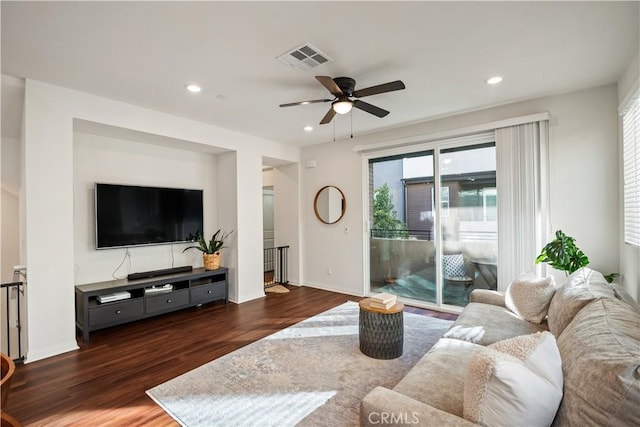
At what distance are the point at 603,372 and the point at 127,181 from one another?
4774mm

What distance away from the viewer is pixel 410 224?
4488 millimetres

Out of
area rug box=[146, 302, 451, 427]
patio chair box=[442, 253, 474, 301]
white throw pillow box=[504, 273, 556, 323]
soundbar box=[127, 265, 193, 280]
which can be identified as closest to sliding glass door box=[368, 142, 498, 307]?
patio chair box=[442, 253, 474, 301]

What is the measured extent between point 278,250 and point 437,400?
15.5ft

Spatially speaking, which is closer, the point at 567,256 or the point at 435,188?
the point at 567,256

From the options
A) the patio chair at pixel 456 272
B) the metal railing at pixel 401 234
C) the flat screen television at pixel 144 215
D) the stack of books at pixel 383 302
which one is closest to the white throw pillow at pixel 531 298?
the stack of books at pixel 383 302

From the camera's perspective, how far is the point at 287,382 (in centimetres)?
238

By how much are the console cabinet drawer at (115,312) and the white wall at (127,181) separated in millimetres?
637

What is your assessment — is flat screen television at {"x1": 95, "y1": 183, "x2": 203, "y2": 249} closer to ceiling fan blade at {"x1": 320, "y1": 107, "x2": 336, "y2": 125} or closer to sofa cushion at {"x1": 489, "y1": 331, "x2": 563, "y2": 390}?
ceiling fan blade at {"x1": 320, "y1": 107, "x2": 336, "y2": 125}

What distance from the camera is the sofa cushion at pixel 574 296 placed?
1.85 m

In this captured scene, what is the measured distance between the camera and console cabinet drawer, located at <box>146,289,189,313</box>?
12.2ft

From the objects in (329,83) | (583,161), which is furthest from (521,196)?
(329,83)

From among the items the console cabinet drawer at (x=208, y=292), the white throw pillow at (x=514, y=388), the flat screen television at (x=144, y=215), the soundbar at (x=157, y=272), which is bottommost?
the console cabinet drawer at (x=208, y=292)

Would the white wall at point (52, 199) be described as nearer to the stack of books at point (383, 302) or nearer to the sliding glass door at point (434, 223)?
the stack of books at point (383, 302)

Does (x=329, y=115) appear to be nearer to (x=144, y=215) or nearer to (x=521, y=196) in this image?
(x=521, y=196)
